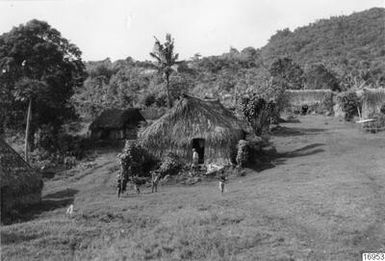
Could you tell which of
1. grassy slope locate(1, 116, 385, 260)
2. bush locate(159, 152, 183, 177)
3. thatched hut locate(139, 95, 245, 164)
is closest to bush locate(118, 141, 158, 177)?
thatched hut locate(139, 95, 245, 164)

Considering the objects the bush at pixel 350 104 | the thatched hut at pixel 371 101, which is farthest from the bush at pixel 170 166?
the bush at pixel 350 104

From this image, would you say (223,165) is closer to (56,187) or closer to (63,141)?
(56,187)

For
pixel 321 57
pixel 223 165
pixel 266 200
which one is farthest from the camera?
pixel 321 57

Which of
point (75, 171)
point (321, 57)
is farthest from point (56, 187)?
point (321, 57)

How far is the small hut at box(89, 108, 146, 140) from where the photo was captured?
45.7 metres

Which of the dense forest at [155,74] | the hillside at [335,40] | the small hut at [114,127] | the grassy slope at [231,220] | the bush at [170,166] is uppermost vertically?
the hillside at [335,40]

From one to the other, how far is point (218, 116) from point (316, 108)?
114ft

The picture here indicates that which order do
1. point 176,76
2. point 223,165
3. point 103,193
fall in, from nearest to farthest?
point 103,193
point 223,165
point 176,76

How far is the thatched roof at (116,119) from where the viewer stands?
4562 centimetres

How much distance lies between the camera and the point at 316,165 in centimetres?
2906

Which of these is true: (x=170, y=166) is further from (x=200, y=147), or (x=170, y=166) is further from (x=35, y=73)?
(x=35, y=73)

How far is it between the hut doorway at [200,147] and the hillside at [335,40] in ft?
290

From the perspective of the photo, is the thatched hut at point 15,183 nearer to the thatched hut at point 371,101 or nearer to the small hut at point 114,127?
the small hut at point 114,127

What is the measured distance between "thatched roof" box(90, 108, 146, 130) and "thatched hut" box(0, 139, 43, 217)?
18588 millimetres
